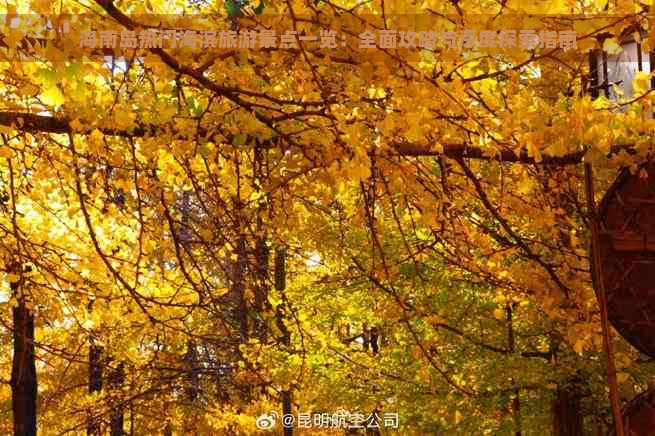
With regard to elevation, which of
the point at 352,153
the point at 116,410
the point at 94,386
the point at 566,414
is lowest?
the point at 566,414

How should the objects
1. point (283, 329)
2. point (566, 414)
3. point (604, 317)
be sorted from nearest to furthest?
point (604, 317)
point (566, 414)
point (283, 329)

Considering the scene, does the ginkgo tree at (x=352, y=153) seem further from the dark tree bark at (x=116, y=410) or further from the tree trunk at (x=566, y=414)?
the dark tree bark at (x=116, y=410)

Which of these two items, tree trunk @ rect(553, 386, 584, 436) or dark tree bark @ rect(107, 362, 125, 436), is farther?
dark tree bark @ rect(107, 362, 125, 436)

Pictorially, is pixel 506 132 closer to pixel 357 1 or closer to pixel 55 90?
pixel 357 1

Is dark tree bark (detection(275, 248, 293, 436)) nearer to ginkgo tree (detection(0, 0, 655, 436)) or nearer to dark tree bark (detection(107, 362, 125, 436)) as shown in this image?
dark tree bark (detection(107, 362, 125, 436))

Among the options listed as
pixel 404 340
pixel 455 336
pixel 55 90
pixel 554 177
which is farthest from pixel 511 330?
pixel 55 90

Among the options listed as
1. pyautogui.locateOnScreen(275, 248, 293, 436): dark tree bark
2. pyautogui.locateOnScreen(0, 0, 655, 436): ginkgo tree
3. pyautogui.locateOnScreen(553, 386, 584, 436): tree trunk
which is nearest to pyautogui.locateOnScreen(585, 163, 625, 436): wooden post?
pyautogui.locateOnScreen(0, 0, 655, 436): ginkgo tree

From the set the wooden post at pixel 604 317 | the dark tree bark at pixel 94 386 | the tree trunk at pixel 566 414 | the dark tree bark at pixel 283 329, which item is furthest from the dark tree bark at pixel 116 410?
the wooden post at pixel 604 317

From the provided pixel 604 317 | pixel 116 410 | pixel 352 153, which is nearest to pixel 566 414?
pixel 604 317

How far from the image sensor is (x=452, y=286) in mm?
9102

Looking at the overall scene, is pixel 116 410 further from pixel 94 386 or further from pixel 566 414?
pixel 566 414

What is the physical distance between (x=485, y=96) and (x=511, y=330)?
5.92 meters

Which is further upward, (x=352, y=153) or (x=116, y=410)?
(x=352, y=153)

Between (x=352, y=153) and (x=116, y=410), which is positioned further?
(x=116, y=410)
